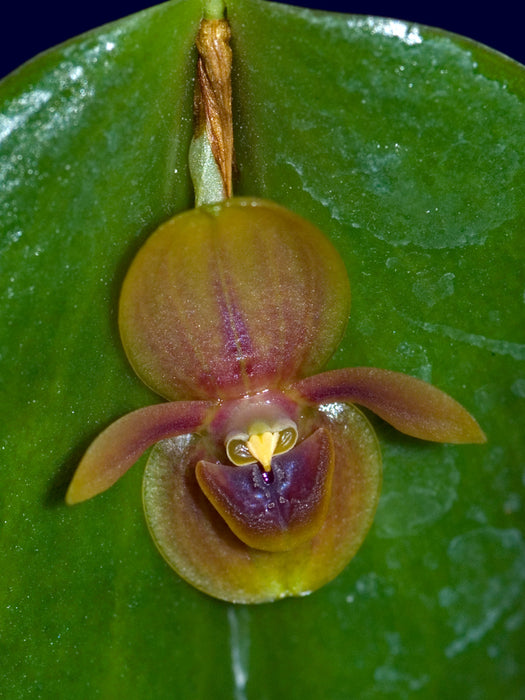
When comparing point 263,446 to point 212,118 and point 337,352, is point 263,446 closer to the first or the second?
Answer: point 337,352

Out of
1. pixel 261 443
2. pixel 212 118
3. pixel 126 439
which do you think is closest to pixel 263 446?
pixel 261 443

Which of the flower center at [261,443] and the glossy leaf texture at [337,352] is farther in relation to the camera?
the flower center at [261,443]

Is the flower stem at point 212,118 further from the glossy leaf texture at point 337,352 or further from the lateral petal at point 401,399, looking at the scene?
the lateral petal at point 401,399

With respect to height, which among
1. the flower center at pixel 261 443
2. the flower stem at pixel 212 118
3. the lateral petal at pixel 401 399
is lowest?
the flower center at pixel 261 443

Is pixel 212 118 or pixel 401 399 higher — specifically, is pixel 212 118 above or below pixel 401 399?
above

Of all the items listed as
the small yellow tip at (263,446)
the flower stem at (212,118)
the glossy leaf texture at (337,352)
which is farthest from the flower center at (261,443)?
the flower stem at (212,118)

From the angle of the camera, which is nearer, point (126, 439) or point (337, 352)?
point (126, 439)

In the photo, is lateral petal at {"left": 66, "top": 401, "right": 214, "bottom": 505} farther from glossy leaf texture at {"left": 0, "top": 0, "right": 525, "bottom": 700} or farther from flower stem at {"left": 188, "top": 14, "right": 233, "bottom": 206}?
flower stem at {"left": 188, "top": 14, "right": 233, "bottom": 206}
